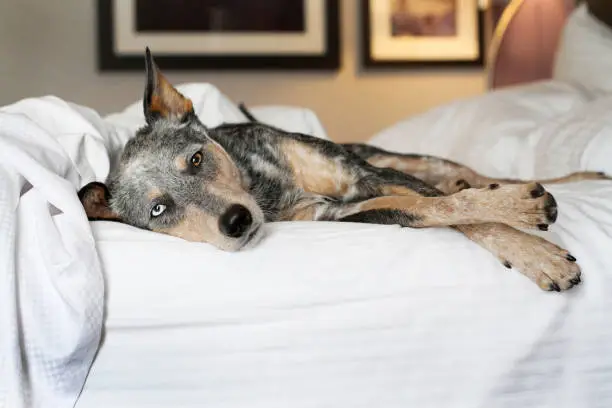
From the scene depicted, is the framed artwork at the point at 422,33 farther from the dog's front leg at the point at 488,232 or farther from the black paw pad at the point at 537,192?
the black paw pad at the point at 537,192

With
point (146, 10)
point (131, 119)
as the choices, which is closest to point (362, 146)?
point (131, 119)

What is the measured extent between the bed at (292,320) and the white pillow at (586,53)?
4.56ft

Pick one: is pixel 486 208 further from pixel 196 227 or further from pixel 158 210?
pixel 158 210

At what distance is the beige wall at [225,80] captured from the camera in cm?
337

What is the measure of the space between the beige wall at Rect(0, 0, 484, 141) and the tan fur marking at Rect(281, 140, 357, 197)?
1947mm

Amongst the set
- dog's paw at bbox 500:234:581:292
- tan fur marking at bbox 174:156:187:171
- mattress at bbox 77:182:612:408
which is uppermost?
tan fur marking at bbox 174:156:187:171

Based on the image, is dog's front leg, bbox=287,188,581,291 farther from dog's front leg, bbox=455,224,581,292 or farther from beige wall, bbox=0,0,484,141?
beige wall, bbox=0,0,484,141

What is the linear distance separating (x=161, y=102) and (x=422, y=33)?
241cm

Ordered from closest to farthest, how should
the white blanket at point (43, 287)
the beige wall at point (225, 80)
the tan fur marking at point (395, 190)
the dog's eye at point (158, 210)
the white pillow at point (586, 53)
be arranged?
1. the white blanket at point (43, 287)
2. the dog's eye at point (158, 210)
3. the tan fur marking at point (395, 190)
4. the white pillow at point (586, 53)
5. the beige wall at point (225, 80)

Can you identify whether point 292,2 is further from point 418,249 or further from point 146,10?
point 418,249

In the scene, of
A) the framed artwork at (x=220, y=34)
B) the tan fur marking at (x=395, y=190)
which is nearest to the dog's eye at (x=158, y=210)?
the tan fur marking at (x=395, y=190)

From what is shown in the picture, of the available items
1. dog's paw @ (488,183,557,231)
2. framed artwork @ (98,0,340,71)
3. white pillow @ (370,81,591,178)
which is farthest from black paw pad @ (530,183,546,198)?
framed artwork @ (98,0,340,71)

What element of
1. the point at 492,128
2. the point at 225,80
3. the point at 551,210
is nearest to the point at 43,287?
the point at 551,210

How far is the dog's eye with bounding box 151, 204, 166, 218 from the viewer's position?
1462mm
